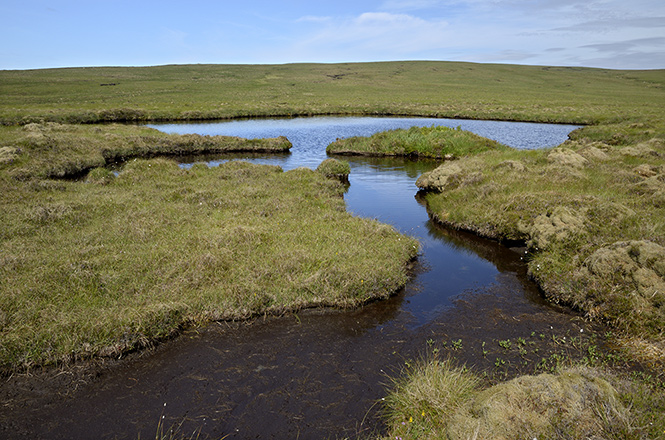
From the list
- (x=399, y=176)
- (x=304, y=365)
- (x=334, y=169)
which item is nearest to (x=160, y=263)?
(x=304, y=365)

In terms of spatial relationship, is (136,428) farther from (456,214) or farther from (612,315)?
(456,214)

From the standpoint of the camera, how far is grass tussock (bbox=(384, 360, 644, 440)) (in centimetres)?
559

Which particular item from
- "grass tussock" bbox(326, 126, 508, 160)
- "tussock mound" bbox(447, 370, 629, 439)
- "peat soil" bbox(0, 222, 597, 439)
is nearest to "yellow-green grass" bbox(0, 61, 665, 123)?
"grass tussock" bbox(326, 126, 508, 160)

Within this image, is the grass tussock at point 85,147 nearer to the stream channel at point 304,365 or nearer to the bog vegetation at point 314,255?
the bog vegetation at point 314,255

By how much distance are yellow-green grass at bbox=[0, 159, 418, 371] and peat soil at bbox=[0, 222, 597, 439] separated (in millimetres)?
551

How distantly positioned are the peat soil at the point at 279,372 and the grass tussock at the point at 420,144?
89.1 feet

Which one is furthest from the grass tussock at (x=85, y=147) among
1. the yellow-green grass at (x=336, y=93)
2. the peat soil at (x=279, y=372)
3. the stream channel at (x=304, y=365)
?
the stream channel at (x=304, y=365)

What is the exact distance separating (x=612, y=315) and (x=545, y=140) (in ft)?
141

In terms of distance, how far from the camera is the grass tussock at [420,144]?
1449 inches

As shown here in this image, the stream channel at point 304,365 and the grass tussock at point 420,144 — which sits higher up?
the grass tussock at point 420,144

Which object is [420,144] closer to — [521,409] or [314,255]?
[314,255]

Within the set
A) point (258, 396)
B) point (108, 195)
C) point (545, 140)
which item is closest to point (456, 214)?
point (258, 396)

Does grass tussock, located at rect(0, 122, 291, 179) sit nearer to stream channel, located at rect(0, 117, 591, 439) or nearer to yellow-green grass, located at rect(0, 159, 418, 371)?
yellow-green grass, located at rect(0, 159, 418, 371)

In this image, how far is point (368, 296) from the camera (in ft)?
39.1
